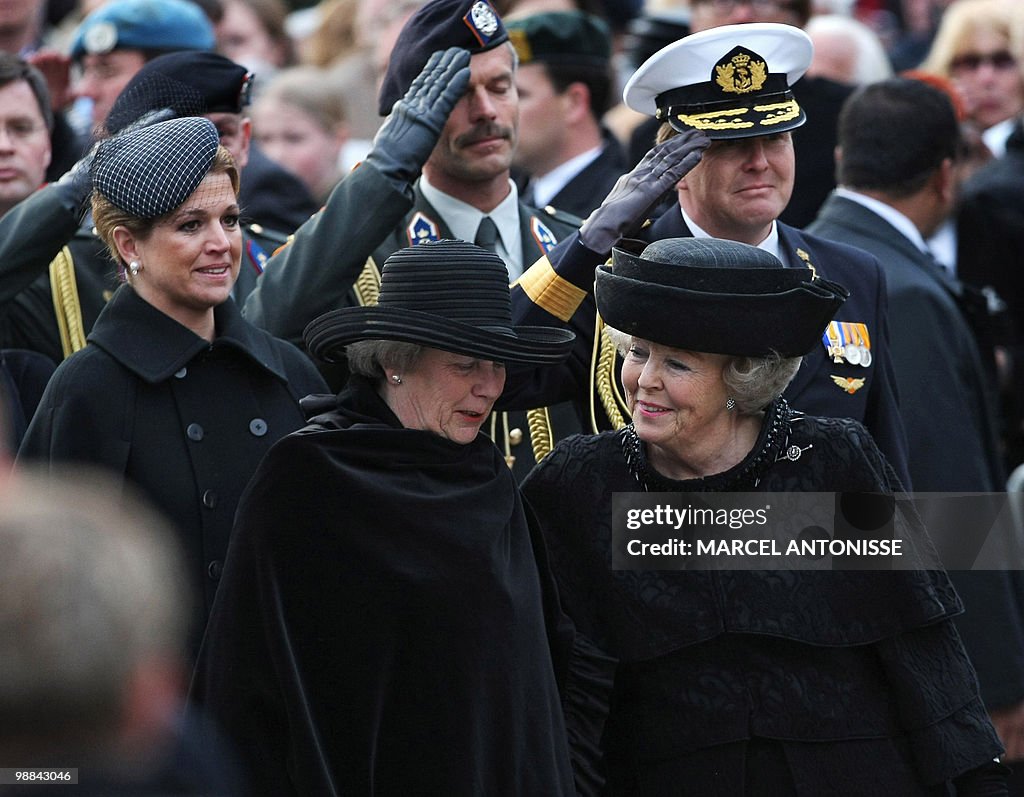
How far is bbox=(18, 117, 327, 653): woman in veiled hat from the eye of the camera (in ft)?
14.4

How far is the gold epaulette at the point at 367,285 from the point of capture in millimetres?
5203

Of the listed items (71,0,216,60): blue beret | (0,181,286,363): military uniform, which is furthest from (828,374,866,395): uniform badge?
(71,0,216,60): blue beret

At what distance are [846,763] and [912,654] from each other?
0.92ft

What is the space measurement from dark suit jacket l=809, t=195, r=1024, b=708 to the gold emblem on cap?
134 cm

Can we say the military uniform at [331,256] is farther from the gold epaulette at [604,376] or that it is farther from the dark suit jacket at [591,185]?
the dark suit jacket at [591,185]

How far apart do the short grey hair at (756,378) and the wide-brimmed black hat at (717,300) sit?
0.03 m

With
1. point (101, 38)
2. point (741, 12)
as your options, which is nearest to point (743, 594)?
point (101, 38)

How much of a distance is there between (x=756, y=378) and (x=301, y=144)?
453 cm

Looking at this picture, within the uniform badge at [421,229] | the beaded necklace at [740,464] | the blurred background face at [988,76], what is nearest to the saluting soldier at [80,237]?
the uniform badge at [421,229]

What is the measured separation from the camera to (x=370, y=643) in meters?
3.95

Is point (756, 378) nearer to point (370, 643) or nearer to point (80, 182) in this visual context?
point (370, 643)

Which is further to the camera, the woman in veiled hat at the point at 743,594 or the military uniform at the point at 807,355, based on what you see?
the military uniform at the point at 807,355

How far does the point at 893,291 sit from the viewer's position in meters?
6.05

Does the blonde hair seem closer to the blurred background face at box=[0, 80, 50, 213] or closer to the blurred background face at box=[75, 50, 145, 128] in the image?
the blurred background face at box=[0, 80, 50, 213]
